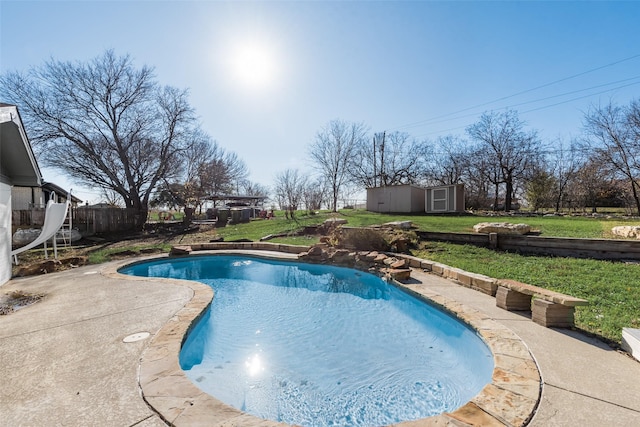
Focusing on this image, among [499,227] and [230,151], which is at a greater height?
[230,151]

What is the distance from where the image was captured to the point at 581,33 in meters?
9.93

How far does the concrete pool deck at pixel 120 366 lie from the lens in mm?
1895

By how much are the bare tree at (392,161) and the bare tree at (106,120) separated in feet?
50.2

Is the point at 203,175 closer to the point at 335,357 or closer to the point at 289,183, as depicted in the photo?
the point at 289,183

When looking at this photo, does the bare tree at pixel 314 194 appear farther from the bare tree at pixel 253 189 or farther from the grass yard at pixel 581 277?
the grass yard at pixel 581 277

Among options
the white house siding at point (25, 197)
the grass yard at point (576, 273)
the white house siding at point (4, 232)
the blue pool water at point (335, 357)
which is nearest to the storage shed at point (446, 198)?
the grass yard at point (576, 273)

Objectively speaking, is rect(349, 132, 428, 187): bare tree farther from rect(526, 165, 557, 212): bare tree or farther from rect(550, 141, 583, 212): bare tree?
rect(550, 141, 583, 212): bare tree

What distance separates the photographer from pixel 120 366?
8.26ft

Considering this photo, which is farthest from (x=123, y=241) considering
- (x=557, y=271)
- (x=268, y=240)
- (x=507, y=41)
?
(x=507, y=41)

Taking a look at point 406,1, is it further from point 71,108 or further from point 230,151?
point 230,151

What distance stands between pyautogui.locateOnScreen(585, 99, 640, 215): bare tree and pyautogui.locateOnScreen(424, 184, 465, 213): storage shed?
7.59 m

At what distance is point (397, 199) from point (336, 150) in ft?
34.6

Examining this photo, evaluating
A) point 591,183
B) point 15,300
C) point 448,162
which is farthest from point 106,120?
point 591,183

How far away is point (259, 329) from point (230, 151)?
27.8 m
